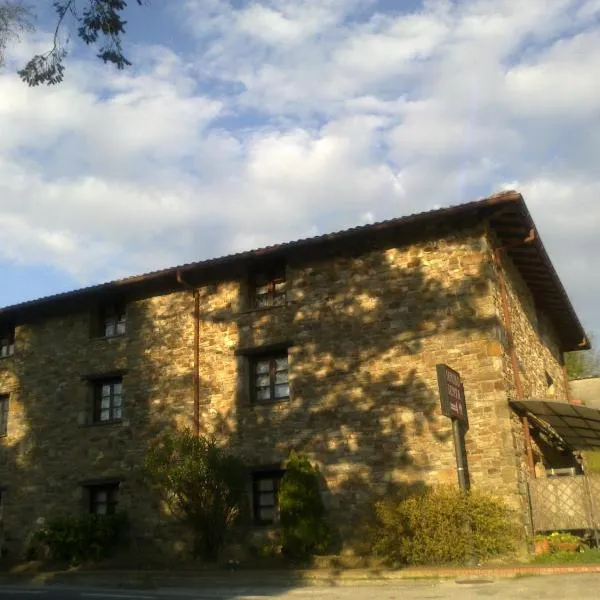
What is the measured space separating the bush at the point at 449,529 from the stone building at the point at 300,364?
26.6 inches

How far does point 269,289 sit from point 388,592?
8677mm

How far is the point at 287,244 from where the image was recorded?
1688 centimetres

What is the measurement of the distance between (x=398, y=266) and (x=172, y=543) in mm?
8479

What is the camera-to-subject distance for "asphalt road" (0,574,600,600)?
9906mm

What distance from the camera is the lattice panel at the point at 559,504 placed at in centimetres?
1364

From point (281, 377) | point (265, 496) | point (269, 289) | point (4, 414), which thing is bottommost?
Answer: point (265, 496)

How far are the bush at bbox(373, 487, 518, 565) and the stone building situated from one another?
68cm

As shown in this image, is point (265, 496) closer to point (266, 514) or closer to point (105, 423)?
point (266, 514)

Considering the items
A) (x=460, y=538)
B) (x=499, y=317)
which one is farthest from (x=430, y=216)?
(x=460, y=538)

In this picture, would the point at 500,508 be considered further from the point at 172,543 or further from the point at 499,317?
the point at 172,543

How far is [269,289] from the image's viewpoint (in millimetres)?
17969

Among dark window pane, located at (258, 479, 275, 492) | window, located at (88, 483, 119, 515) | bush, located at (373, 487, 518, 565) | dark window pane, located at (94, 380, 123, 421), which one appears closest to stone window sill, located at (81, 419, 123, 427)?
dark window pane, located at (94, 380, 123, 421)

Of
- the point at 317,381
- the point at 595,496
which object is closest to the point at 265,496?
the point at 317,381

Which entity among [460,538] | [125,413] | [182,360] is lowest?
[460,538]
